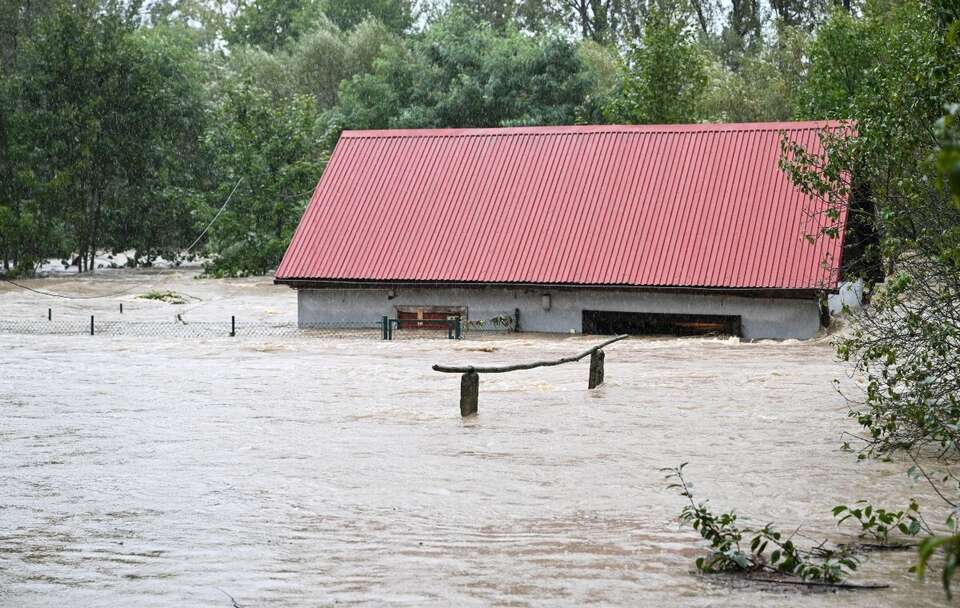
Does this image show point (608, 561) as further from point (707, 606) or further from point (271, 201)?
point (271, 201)

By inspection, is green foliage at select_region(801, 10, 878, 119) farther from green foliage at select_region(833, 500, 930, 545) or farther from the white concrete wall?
green foliage at select_region(833, 500, 930, 545)

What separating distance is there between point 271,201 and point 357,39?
2467 cm

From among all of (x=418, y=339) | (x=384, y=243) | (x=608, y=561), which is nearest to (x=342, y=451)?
(x=608, y=561)

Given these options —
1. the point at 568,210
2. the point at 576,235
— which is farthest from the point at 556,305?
the point at 568,210

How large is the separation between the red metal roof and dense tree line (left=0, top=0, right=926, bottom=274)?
32.5ft

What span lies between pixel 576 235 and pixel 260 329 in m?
9.05

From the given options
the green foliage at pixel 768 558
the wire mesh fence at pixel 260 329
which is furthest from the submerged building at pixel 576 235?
the green foliage at pixel 768 558

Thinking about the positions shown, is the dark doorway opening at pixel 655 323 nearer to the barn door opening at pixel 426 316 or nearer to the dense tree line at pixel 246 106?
the barn door opening at pixel 426 316

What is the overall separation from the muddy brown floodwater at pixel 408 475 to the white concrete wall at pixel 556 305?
1288mm

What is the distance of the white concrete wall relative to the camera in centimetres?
2948

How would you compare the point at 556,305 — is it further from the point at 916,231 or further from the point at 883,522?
the point at 883,522

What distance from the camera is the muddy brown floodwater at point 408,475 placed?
9531mm

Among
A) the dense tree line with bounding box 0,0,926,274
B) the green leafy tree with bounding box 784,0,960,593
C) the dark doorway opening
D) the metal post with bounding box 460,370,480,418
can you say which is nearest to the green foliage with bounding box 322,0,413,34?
the dense tree line with bounding box 0,0,926,274

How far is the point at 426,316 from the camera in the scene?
32.2 meters
